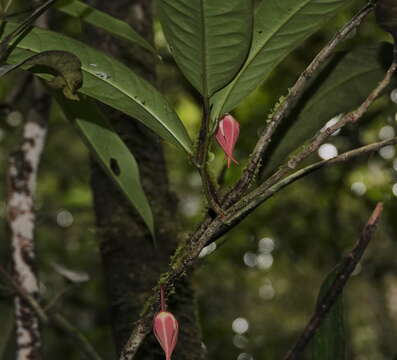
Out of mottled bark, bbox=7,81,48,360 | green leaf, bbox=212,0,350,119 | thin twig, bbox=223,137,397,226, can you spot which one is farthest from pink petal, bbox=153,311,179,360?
mottled bark, bbox=7,81,48,360

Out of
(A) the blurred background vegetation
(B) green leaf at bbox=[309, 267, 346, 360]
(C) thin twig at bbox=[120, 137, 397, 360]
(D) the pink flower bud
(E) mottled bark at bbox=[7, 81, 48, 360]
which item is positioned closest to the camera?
(C) thin twig at bbox=[120, 137, 397, 360]

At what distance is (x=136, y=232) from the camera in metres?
1.22

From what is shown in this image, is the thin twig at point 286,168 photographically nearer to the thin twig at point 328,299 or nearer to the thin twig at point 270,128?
the thin twig at point 270,128

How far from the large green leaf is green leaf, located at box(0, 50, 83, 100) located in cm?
5

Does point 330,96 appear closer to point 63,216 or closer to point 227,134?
point 227,134

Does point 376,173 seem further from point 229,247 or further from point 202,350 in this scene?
point 202,350

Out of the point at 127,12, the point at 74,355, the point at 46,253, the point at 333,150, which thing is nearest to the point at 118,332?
the point at 127,12

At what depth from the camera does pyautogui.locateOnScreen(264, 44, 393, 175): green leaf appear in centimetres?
107

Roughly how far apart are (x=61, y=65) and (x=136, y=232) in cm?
55

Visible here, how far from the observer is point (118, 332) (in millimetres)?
1108

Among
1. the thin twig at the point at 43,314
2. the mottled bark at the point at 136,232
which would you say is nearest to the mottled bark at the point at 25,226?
the thin twig at the point at 43,314

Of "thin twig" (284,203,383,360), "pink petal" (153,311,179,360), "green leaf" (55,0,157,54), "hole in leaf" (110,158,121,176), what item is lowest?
"thin twig" (284,203,383,360)

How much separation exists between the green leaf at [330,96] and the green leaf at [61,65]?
1.38 feet

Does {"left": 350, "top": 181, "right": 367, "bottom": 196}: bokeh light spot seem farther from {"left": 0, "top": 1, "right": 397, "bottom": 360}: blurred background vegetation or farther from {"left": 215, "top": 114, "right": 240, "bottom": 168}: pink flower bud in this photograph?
{"left": 215, "top": 114, "right": 240, "bottom": 168}: pink flower bud
